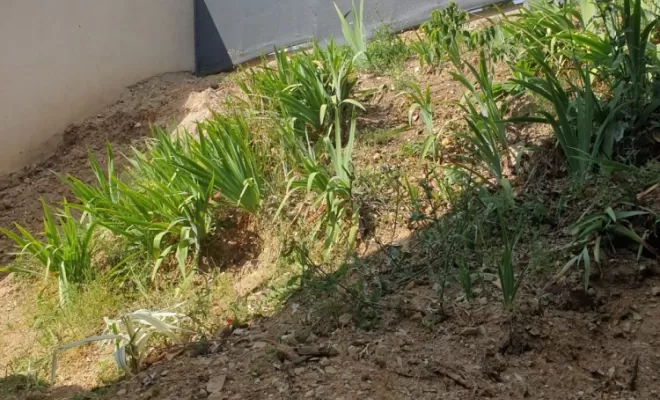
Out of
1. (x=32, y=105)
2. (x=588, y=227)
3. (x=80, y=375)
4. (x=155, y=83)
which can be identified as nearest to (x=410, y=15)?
(x=155, y=83)

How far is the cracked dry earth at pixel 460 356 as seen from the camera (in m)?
2.09

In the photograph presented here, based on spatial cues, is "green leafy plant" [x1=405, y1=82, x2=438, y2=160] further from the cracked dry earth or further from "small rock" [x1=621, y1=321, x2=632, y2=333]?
"small rock" [x1=621, y1=321, x2=632, y2=333]

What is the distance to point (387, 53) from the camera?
14.9ft

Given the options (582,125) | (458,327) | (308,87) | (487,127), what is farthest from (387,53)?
(458,327)

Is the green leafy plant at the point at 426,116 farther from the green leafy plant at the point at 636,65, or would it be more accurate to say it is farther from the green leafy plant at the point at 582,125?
the green leafy plant at the point at 636,65

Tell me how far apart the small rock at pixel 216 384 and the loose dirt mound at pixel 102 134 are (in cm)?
269

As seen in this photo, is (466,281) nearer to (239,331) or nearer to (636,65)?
(239,331)

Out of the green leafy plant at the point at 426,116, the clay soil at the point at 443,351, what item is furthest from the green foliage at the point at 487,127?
the clay soil at the point at 443,351

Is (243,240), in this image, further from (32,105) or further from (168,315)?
(32,105)

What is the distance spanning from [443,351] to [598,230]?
0.74m

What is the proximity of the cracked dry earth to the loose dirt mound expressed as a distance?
263cm

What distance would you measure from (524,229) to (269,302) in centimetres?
108

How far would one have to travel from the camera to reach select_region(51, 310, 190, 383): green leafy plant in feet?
8.68

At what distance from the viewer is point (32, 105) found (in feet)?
17.9
